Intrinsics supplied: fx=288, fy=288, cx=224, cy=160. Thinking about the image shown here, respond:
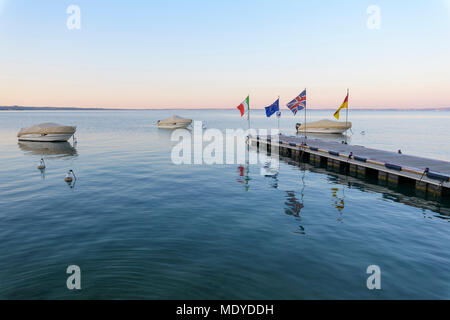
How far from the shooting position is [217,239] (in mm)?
14625

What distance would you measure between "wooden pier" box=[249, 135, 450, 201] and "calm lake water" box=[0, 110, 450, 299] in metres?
2.36

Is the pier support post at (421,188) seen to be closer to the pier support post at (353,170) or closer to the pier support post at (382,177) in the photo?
the pier support post at (382,177)

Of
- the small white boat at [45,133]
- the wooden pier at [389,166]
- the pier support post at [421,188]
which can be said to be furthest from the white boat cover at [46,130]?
the pier support post at [421,188]

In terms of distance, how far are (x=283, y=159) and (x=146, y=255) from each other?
32.6 m

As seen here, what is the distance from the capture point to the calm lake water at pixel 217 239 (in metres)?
10.5

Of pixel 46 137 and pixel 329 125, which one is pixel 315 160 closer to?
pixel 329 125

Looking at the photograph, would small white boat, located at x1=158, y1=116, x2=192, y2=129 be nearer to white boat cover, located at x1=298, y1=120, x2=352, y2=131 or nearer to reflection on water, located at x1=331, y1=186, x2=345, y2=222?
white boat cover, located at x1=298, y1=120, x2=352, y2=131

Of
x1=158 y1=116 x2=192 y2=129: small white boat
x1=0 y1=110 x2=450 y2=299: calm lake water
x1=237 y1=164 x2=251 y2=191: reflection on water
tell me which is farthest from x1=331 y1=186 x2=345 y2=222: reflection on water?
x1=158 y1=116 x2=192 y2=129: small white boat

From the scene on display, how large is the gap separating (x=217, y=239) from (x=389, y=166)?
66.9 ft

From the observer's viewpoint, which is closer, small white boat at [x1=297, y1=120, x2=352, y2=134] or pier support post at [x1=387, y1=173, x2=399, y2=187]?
pier support post at [x1=387, y1=173, x2=399, y2=187]

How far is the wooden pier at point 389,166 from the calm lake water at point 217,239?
2.36 metres

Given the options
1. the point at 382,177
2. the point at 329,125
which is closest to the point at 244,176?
the point at 382,177

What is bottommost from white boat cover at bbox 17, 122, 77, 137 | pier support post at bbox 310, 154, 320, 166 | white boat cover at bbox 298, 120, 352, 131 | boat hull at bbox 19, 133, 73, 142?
pier support post at bbox 310, 154, 320, 166

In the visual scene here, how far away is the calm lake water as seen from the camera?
10523 millimetres
